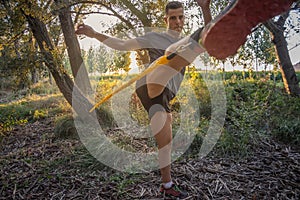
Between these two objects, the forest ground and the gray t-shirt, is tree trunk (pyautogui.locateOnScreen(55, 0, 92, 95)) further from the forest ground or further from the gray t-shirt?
the gray t-shirt

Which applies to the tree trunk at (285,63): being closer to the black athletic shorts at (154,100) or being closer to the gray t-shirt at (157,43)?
the gray t-shirt at (157,43)

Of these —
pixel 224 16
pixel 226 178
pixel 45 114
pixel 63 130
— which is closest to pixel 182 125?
pixel 226 178

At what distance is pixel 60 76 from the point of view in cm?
359

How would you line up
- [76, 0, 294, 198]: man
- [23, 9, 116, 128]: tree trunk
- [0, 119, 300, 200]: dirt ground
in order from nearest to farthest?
[76, 0, 294, 198]: man → [0, 119, 300, 200]: dirt ground → [23, 9, 116, 128]: tree trunk

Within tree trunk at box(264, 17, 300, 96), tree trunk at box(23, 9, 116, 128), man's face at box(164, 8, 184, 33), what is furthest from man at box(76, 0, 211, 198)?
tree trunk at box(264, 17, 300, 96)

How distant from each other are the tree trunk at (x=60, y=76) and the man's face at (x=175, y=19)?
5.89 ft

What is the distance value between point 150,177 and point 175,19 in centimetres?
150

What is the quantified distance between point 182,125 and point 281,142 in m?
1.24

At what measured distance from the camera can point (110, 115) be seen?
4.20m

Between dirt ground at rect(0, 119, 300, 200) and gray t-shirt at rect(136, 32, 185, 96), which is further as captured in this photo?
dirt ground at rect(0, 119, 300, 200)

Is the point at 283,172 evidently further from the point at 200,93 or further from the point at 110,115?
the point at 110,115

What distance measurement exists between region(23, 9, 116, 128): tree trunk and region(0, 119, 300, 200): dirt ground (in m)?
0.90

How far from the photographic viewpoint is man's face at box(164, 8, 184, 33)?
192 centimetres

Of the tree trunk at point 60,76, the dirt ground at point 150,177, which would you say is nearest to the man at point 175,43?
the dirt ground at point 150,177
